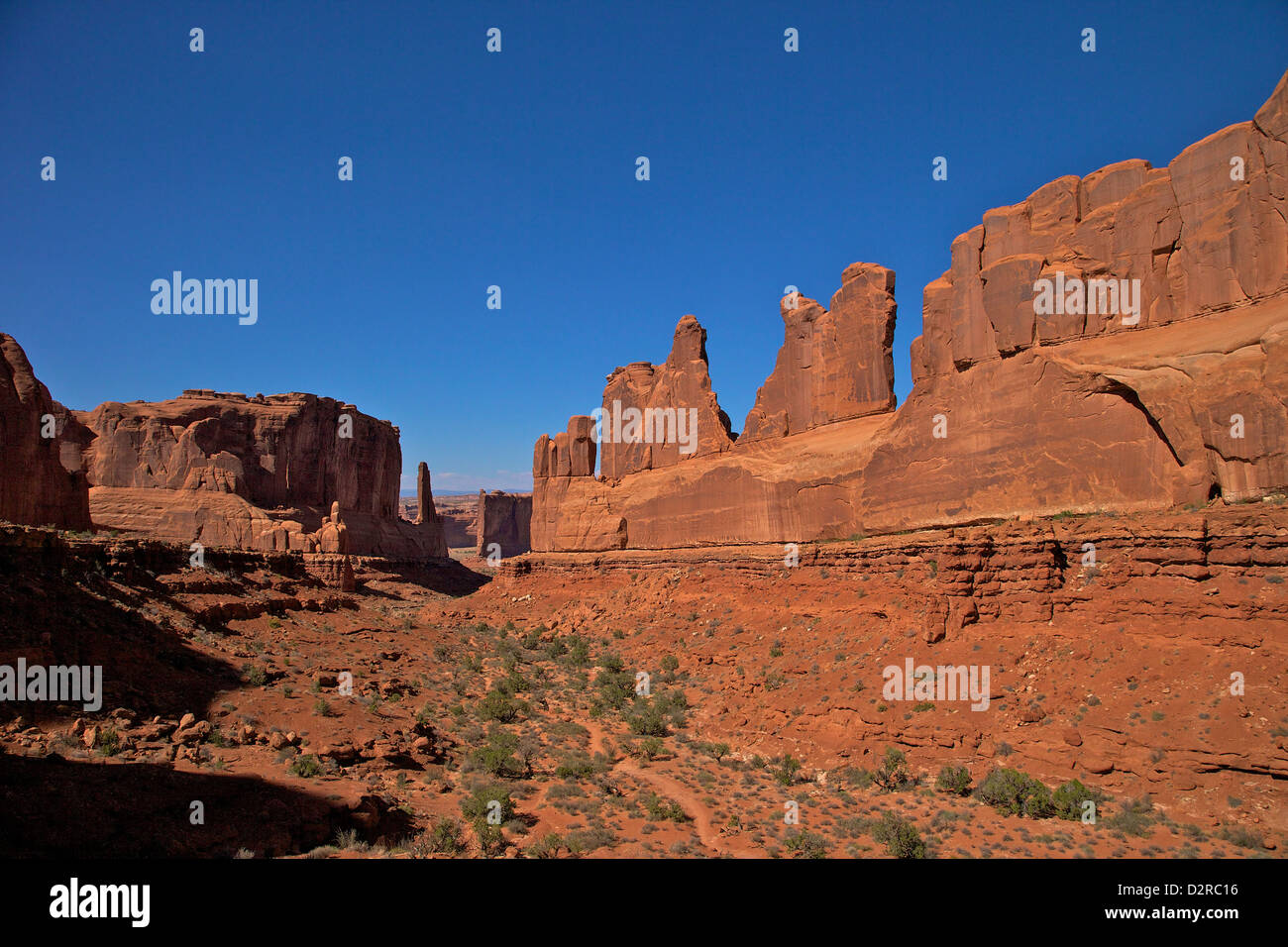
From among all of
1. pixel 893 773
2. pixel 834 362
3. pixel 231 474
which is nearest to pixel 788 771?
pixel 893 773

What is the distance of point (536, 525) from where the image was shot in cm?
4681

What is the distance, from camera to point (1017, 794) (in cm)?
1266

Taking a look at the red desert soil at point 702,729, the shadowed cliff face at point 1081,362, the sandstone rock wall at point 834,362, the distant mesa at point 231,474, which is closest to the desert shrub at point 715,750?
the red desert soil at point 702,729

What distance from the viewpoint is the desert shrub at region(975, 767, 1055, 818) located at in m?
12.2

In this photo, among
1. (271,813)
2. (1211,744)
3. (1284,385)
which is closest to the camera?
(271,813)

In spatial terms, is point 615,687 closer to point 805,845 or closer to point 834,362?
point 805,845

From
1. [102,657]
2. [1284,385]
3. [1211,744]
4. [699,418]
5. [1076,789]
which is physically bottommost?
[1076,789]

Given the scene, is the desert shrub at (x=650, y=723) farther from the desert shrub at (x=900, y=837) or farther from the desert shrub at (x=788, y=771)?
the desert shrub at (x=900, y=837)

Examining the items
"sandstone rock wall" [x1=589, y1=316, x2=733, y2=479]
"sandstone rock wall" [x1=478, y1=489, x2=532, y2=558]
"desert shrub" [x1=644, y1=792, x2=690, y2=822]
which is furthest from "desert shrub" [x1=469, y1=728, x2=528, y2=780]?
"sandstone rock wall" [x1=478, y1=489, x2=532, y2=558]

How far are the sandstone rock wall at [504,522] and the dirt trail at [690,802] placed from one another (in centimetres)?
9379

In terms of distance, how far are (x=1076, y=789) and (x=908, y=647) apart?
18.0 ft

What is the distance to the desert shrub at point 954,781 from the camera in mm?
13602
